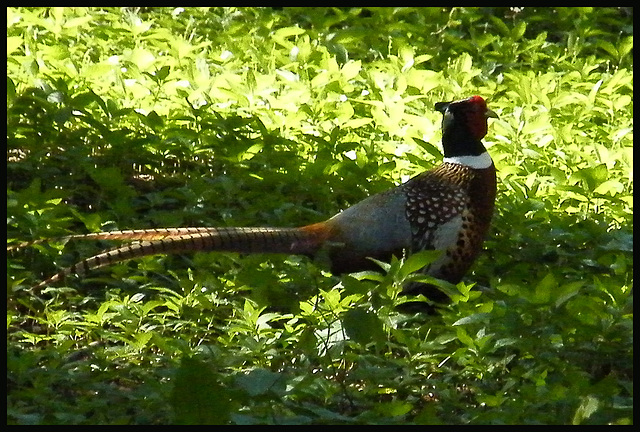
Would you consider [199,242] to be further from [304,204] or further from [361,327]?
[304,204]


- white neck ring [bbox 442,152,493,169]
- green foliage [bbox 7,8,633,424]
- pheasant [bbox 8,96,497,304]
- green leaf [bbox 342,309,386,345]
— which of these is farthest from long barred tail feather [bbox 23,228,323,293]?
green leaf [bbox 342,309,386,345]

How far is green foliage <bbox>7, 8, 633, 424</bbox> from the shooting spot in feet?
12.0

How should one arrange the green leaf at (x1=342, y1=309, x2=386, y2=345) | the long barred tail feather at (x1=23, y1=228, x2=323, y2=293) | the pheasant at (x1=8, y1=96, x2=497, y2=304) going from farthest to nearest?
the pheasant at (x1=8, y1=96, x2=497, y2=304) < the long barred tail feather at (x1=23, y1=228, x2=323, y2=293) < the green leaf at (x1=342, y1=309, x2=386, y2=345)

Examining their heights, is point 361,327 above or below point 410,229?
above

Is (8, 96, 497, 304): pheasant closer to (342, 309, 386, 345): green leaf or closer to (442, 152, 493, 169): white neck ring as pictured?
(442, 152, 493, 169): white neck ring

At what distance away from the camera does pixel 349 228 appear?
4.81 meters

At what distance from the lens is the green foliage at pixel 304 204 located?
12.0 feet

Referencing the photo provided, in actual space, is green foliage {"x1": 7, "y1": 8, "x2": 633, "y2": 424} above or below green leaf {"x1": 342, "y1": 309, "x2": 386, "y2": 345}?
below

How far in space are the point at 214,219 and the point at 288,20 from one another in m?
3.70

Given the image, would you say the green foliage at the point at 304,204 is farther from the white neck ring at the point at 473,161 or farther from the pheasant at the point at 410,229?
the white neck ring at the point at 473,161

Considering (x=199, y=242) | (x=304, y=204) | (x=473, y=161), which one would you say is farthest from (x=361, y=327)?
(x=304, y=204)

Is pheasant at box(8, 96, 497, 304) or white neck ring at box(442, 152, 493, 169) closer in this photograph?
pheasant at box(8, 96, 497, 304)

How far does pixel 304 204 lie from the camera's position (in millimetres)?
5738

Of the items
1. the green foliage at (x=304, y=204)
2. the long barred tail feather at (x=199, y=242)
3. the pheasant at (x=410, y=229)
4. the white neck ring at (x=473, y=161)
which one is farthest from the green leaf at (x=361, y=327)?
the white neck ring at (x=473, y=161)
